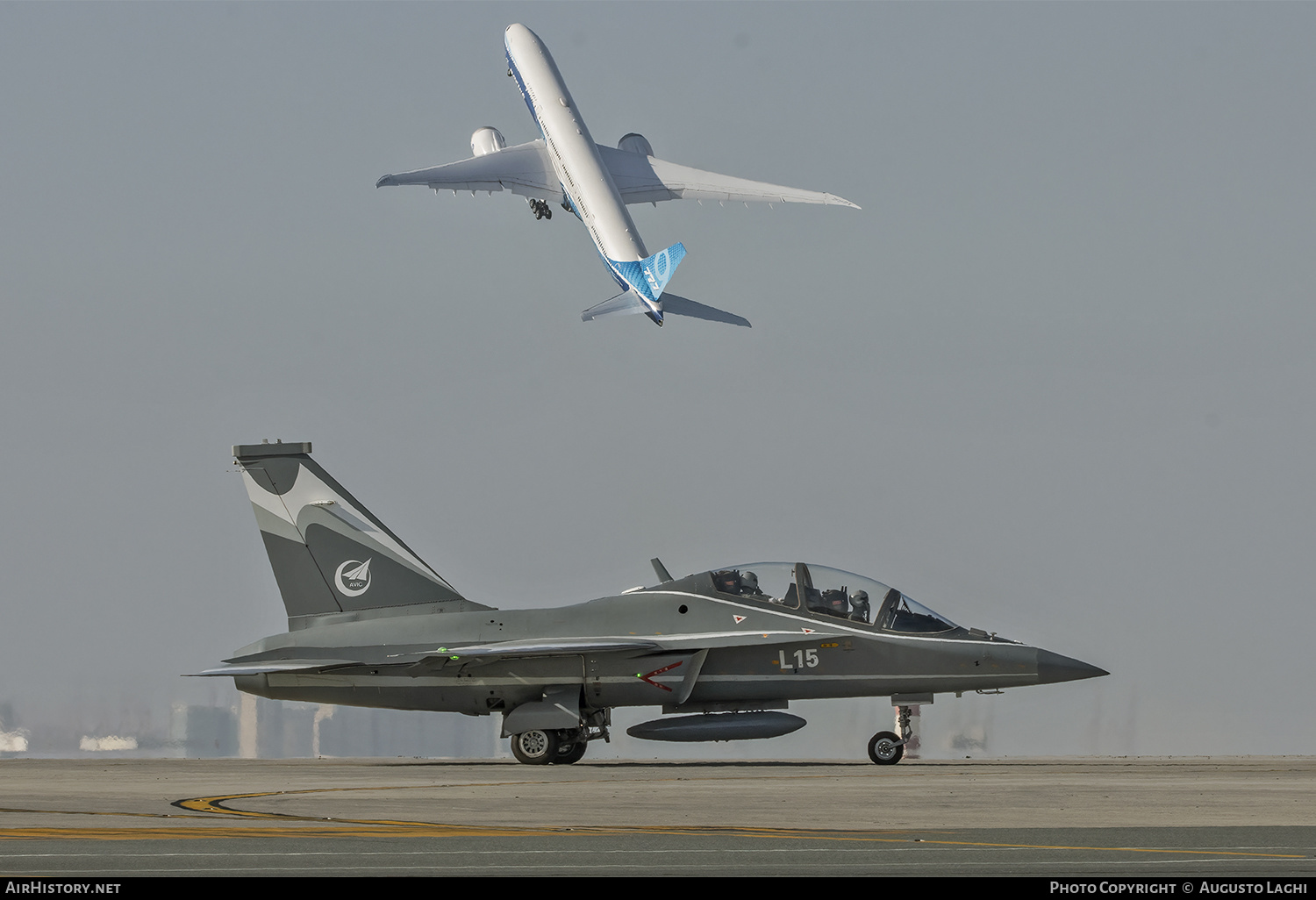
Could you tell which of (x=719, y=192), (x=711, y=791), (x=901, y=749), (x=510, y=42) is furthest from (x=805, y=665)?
(x=510, y=42)

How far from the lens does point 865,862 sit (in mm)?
11133

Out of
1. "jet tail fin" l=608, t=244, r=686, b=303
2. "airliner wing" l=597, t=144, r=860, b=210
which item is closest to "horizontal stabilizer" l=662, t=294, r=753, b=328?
"jet tail fin" l=608, t=244, r=686, b=303

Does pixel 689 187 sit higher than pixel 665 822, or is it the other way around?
pixel 689 187

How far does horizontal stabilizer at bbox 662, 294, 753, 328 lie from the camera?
43.7m

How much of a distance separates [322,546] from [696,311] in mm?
19634

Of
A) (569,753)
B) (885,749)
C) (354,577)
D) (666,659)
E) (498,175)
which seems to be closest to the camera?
(885,749)

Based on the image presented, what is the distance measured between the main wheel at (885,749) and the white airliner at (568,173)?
25.5 meters

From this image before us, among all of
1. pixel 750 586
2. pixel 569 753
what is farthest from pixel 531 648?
pixel 750 586

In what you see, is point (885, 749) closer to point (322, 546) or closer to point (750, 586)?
point (750, 586)

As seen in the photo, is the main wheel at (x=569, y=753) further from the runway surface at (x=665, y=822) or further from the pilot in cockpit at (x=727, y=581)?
the pilot in cockpit at (x=727, y=581)

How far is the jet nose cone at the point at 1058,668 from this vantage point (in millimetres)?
24734

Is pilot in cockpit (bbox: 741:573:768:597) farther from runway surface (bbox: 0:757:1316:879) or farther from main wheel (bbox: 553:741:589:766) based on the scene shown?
main wheel (bbox: 553:741:589:766)

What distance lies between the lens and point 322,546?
26.5 meters
